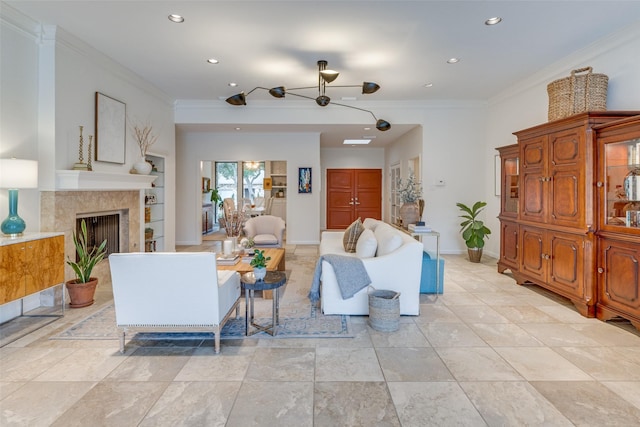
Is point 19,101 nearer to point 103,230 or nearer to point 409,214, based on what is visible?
point 103,230

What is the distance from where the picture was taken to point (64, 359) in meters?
2.49

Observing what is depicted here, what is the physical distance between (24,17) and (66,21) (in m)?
0.34

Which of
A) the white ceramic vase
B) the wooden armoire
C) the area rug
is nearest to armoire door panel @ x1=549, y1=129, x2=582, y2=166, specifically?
the wooden armoire

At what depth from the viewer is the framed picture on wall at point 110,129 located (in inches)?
170

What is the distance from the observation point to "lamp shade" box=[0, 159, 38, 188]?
2.92 metres

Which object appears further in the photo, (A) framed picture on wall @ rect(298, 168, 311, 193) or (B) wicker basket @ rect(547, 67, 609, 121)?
(A) framed picture on wall @ rect(298, 168, 311, 193)

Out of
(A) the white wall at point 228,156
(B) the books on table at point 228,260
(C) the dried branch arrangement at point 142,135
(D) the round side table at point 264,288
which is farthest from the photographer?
(A) the white wall at point 228,156

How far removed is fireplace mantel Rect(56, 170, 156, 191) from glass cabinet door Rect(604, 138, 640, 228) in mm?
5204

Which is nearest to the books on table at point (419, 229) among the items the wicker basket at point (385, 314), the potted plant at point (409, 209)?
the potted plant at point (409, 209)

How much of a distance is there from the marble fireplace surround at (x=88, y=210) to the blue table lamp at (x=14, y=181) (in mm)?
482

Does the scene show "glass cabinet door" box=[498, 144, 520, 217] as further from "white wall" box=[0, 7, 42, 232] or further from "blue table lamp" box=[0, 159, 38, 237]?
"white wall" box=[0, 7, 42, 232]

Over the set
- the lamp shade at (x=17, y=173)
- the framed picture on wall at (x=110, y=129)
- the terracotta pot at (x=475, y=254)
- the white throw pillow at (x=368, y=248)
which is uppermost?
the framed picture on wall at (x=110, y=129)

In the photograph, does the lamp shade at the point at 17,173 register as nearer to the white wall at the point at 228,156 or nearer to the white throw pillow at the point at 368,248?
the white throw pillow at the point at 368,248

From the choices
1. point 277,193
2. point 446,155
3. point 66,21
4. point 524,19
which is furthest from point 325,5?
point 277,193
